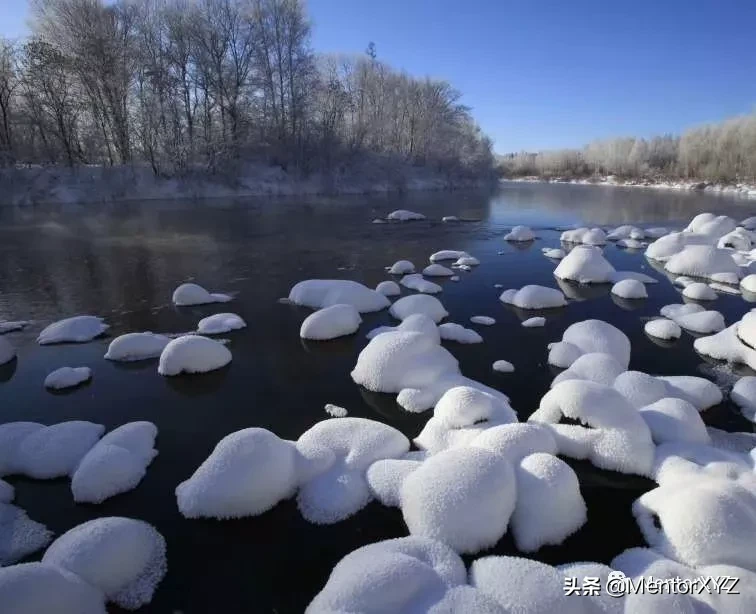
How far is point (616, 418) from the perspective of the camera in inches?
174

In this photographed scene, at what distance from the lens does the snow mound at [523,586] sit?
266cm

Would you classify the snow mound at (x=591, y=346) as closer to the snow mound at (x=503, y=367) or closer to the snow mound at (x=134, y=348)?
the snow mound at (x=503, y=367)

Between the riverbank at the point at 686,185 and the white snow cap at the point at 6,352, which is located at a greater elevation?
the riverbank at the point at 686,185

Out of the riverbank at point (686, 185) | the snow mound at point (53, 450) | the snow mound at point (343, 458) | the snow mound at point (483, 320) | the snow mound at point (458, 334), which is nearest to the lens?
the snow mound at point (343, 458)

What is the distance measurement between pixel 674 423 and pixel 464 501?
268 centimetres

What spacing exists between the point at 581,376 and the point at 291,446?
147 inches

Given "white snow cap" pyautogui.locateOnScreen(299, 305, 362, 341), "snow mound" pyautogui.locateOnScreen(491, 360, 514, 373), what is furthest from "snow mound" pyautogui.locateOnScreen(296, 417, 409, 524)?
"white snow cap" pyautogui.locateOnScreen(299, 305, 362, 341)

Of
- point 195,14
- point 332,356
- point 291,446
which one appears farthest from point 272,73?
point 291,446

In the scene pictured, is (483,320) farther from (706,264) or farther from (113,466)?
(706,264)

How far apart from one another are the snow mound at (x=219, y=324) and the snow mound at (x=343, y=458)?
12.7 ft

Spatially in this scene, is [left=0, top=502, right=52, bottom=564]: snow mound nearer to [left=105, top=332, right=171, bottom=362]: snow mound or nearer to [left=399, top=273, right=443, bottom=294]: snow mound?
[left=105, top=332, right=171, bottom=362]: snow mound

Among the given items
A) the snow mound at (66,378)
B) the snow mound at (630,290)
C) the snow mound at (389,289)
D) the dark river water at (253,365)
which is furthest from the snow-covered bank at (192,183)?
the snow mound at (630,290)

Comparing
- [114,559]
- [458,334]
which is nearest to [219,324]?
[458,334]

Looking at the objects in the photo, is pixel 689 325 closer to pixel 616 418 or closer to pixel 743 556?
pixel 616 418
